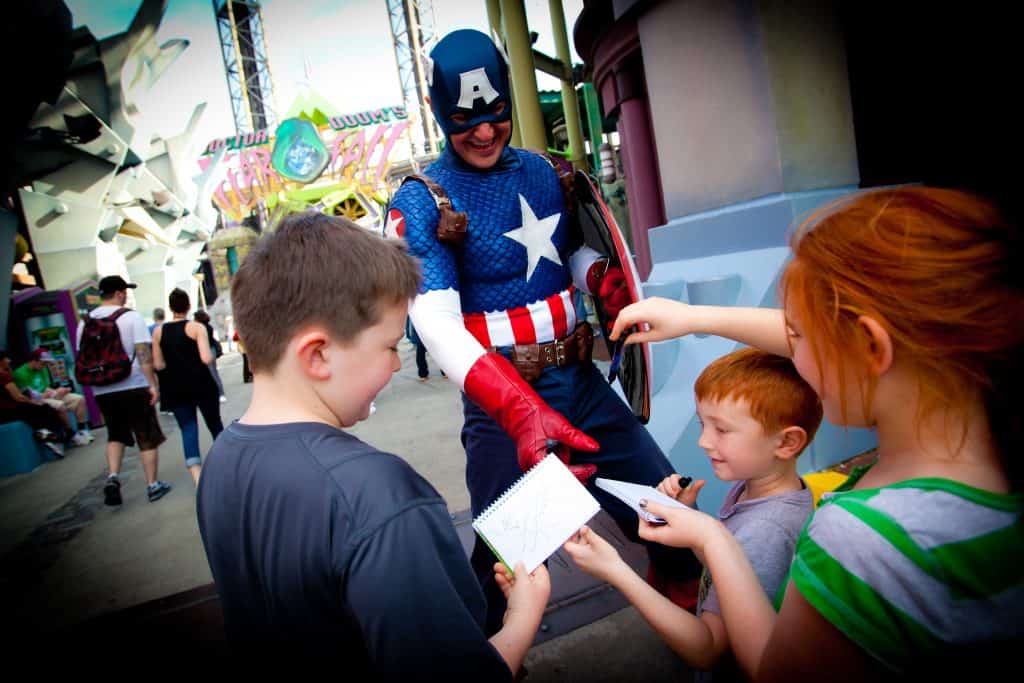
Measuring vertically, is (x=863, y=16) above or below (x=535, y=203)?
above

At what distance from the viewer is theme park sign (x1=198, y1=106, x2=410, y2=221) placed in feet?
54.7

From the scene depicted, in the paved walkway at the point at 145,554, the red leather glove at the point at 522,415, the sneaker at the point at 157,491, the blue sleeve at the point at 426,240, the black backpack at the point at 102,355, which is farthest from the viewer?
the sneaker at the point at 157,491

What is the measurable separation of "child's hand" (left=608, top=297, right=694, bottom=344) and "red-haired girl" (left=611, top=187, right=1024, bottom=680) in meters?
0.36

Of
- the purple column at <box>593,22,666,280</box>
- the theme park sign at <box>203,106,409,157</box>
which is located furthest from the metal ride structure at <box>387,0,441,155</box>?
the purple column at <box>593,22,666,280</box>

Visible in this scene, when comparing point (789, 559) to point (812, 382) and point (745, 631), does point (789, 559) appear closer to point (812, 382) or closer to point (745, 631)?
point (745, 631)

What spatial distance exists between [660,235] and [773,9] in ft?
3.44

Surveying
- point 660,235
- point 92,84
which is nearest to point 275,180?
point 92,84

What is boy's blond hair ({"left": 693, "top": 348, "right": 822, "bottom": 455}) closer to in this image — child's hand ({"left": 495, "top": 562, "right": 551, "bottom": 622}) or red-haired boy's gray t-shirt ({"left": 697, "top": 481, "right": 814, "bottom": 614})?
red-haired boy's gray t-shirt ({"left": 697, "top": 481, "right": 814, "bottom": 614})

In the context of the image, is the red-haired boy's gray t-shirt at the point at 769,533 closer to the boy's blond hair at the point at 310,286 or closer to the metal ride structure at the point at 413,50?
the boy's blond hair at the point at 310,286

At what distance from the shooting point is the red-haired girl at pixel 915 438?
22.5 inches

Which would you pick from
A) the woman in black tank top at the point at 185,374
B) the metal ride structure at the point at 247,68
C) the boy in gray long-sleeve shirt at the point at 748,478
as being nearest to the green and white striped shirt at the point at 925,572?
the boy in gray long-sleeve shirt at the point at 748,478

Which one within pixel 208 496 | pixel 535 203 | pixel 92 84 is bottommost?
pixel 208 496

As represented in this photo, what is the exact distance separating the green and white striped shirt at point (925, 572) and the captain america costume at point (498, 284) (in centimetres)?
86

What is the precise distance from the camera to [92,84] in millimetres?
8602
